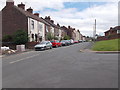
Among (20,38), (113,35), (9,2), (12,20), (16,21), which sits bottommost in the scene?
(20,38)

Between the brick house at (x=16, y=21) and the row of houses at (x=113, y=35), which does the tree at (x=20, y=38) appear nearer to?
the brick house at (x=16, y=21)

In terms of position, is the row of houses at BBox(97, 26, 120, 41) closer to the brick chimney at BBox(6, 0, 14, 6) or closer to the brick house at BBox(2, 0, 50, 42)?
the brick house at BBox(2, 0, 50, 42)

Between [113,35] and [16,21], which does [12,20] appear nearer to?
[16,21]

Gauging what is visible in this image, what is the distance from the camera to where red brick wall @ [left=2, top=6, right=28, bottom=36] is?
37750 mm

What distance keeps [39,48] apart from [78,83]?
69.2ft

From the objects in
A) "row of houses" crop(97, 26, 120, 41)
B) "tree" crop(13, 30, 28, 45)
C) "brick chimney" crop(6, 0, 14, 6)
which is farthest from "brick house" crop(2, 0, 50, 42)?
"row of houses" crop(97, 26, 120, 41)

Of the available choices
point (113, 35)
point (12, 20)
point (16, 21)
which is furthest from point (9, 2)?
point (113, 35)

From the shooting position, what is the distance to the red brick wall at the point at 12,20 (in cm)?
3775

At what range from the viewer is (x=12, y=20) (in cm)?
3891

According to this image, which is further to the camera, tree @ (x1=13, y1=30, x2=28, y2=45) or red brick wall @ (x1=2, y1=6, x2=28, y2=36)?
red brick wall @ (x1=2, y1=6, x2=28, y2=36)

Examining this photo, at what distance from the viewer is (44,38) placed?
157ft

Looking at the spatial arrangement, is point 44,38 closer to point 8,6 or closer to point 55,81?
point 8,6

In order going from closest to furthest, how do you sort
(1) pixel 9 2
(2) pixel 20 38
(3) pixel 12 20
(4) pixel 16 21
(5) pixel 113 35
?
(2) pixel 20 38 → (4) pixel 16 21 → (3) pixel 12 20 → (1) pixel 9 2 → (5) pixel 113 35

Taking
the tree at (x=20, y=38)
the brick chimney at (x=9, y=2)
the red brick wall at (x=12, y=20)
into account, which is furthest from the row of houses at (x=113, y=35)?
the brick chimney at (x=9, y=2)
